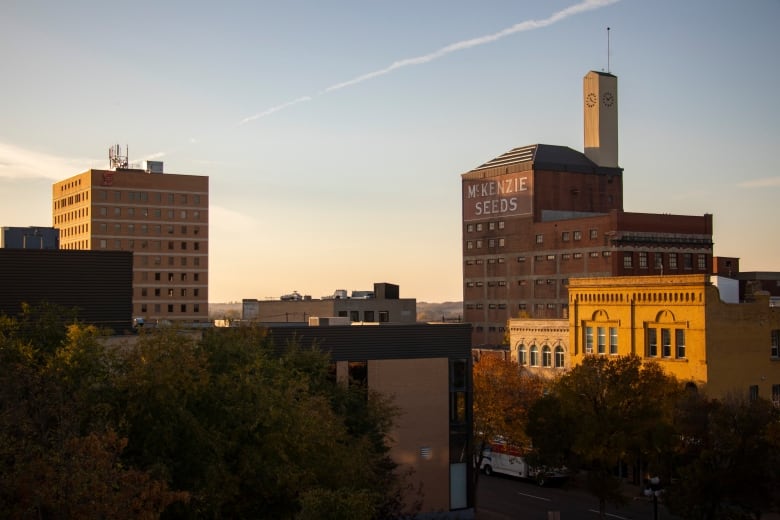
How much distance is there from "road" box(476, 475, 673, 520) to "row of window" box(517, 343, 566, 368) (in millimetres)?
15802

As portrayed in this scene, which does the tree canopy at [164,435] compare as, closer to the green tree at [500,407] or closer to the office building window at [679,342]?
the green tree at [500,407]

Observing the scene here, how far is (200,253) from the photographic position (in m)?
140

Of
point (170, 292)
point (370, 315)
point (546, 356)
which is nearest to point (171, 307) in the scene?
point (170, 292)

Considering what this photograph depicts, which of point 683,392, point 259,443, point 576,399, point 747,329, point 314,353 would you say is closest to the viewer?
point 259,443

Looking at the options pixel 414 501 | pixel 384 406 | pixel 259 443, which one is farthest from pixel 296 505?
pixel 414 501

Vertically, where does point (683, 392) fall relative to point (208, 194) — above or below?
below

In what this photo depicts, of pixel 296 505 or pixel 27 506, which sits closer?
pixel 27 506

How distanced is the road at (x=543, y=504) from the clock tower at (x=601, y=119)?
74.3m

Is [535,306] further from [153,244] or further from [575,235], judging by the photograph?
[153,244]

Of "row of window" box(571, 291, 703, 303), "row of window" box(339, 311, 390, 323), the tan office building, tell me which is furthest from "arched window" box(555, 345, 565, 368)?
the tan office building

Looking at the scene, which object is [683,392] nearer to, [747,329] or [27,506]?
[747,329]

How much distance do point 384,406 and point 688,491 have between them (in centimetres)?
1443

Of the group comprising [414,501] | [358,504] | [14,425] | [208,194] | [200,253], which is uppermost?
[208,194]

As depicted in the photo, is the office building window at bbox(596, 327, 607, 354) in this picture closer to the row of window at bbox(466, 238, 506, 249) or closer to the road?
the road
